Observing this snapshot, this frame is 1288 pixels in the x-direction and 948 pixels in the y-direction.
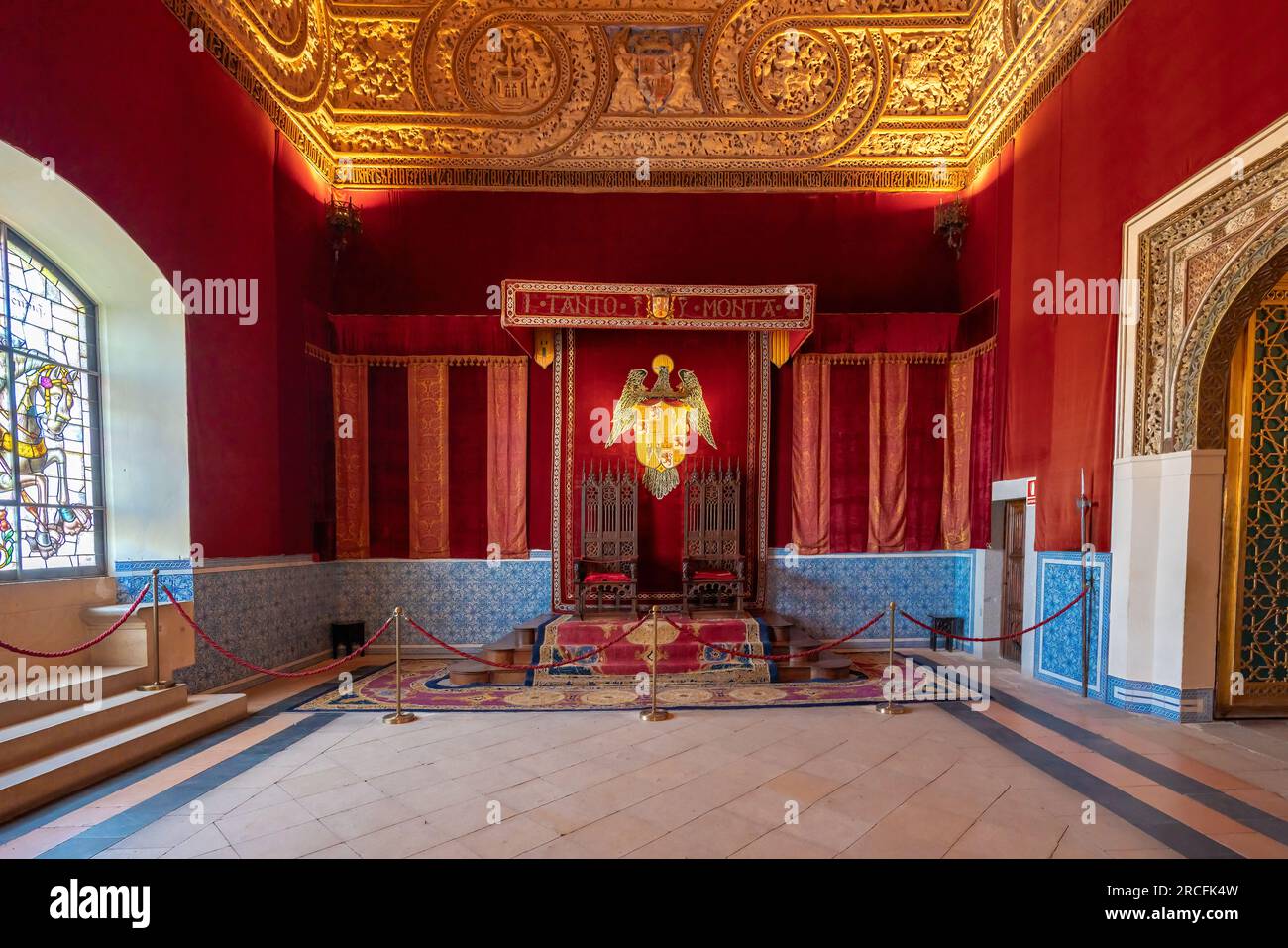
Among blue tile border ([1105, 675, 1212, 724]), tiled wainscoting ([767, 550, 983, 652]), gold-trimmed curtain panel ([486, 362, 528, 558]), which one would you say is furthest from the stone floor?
gold-trimmed curtain panel ([486, 362, 528, 558])

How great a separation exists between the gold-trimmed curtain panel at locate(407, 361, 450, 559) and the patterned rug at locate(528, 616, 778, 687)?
6.18 feet

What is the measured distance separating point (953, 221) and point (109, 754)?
8773 mm

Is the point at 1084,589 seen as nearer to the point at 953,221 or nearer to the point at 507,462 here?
the point at 953,221

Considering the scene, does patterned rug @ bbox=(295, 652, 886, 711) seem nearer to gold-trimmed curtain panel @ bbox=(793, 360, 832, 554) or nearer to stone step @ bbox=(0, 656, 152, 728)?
stone step @ bbox=(0, 656, 152, 728)

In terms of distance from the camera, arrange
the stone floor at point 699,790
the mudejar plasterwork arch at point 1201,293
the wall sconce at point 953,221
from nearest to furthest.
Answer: the stone floor at point 699,790 → the mudejar plasterwork arch at point 1201,293 → the wall sconce at point 953,221

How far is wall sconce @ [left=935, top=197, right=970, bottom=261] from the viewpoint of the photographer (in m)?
6.66

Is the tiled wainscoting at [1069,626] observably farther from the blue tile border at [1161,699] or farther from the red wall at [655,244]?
the red wall at [655,244]

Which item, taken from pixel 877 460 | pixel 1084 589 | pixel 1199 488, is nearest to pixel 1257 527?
pixel 1199 488

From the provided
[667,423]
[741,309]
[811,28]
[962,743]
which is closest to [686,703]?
[962,743]

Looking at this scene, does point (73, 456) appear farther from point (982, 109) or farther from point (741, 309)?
point (982, 109)

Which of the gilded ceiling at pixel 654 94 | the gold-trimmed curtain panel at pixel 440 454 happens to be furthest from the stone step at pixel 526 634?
the gilded ceiling at pixel 654 94

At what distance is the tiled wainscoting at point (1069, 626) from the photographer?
474 cm

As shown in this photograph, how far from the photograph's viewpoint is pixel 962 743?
3.82m

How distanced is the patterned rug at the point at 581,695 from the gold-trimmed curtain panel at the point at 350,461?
1.75 m
